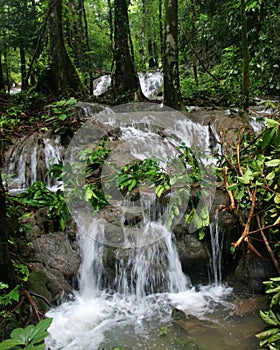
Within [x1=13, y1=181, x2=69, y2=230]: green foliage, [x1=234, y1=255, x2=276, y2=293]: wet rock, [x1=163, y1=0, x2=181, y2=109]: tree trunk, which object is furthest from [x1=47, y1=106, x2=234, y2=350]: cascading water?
[x1=163, y1=0, x2=181, y2=109]: tree trunk

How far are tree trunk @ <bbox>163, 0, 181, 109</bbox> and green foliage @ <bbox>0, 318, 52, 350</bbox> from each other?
6774 millimetres

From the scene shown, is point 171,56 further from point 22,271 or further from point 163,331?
point 163,331

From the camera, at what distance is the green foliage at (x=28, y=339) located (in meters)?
1.91

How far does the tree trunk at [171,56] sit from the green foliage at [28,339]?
677 cm

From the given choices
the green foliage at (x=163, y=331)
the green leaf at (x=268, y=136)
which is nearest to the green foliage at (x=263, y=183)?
the green leaf at (x=268, y=136)

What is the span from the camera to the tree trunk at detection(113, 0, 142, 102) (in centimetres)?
1005

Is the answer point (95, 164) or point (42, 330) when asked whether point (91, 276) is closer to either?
point (95, 164)

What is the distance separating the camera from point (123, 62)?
10188 millimetres

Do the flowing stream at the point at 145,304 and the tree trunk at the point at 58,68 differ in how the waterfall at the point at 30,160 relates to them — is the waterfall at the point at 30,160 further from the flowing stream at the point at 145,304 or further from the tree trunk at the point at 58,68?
the tree trunk at the point at 58,68

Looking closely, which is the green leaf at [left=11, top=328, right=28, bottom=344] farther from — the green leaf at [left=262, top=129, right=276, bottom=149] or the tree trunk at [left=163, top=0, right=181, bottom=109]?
the tree trunk at [left=163, top=0, right=181, bottom=109]

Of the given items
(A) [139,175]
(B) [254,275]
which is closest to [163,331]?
(B) [254,275]

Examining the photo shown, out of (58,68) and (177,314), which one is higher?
(58,68)

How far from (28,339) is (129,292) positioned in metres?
2.68

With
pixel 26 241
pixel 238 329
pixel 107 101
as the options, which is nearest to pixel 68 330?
pixel 26 241
